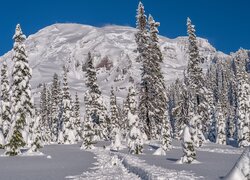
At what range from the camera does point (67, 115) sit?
243ft

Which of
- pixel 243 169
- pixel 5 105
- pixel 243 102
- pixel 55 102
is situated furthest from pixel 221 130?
pixel 243 169

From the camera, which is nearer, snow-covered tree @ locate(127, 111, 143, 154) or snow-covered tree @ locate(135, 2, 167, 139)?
snow-covered tree @ locate(127, 111, 143, 154)

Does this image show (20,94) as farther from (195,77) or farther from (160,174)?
(160,174)

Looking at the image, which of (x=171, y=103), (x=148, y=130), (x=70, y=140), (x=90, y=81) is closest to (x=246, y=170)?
(x=148, y=130)

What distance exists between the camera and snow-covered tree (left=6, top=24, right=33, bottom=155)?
42000mm

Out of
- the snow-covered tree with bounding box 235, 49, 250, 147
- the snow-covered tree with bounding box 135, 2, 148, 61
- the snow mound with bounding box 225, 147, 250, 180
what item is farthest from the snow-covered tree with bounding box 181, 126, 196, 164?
the snow-covered tree with bounding box 235, 49, 250, 147

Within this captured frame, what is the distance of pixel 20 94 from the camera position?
145 feet

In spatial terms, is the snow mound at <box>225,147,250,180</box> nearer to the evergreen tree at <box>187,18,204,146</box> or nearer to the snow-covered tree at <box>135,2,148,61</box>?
the evergreen tree at <box>187,18,204,146</box>

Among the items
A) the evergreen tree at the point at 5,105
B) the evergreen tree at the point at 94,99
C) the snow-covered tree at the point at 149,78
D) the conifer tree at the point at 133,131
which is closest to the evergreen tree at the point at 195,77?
the snow-covered tree at the point at 149,78

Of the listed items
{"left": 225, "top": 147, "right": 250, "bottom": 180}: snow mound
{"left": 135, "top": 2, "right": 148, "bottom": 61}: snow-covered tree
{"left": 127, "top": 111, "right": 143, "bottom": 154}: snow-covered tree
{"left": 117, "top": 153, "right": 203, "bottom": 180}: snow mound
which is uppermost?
{"left": 135, "top": 2, "right": 148, "bottom": 61}: snow-covered tree

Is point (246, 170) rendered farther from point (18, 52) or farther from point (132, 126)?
point (18, 52)

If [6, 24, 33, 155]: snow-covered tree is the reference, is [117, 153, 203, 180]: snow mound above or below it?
below

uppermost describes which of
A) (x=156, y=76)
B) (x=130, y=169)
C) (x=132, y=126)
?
(x=156, y=76)

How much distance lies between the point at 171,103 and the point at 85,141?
4266 inches
